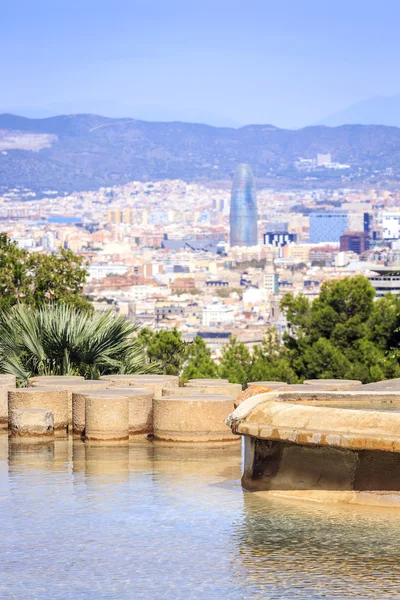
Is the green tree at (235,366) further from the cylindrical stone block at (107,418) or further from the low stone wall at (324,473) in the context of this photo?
the low stone wall at (324,473)

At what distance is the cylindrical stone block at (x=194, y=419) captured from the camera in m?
6.61

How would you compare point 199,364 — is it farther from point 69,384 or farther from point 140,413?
point 140,413

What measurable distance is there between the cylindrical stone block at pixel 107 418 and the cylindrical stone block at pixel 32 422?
27 centimetres

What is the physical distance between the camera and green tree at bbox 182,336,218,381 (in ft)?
40.0

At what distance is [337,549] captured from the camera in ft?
13.8

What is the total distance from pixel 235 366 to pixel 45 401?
233 inches

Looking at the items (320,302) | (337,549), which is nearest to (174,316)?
(320,302)

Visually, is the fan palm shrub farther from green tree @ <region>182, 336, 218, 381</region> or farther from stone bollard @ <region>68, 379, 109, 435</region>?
green tree @ <region>182, 336, 218, 381</region>

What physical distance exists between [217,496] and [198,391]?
209 centimetres

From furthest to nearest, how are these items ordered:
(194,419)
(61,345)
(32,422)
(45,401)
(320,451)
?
(61,345) < (45,401) < (32,422) < (194,419) < (320,451)

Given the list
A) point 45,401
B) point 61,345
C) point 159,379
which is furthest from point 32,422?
point 61,345

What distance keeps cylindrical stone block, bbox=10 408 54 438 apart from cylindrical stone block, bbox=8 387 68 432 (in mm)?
137

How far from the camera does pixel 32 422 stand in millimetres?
6871

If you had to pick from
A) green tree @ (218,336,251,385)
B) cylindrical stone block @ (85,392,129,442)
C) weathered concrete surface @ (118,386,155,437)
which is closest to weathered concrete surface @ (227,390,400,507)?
cylindrical stone block @ (85,392,129,442)
